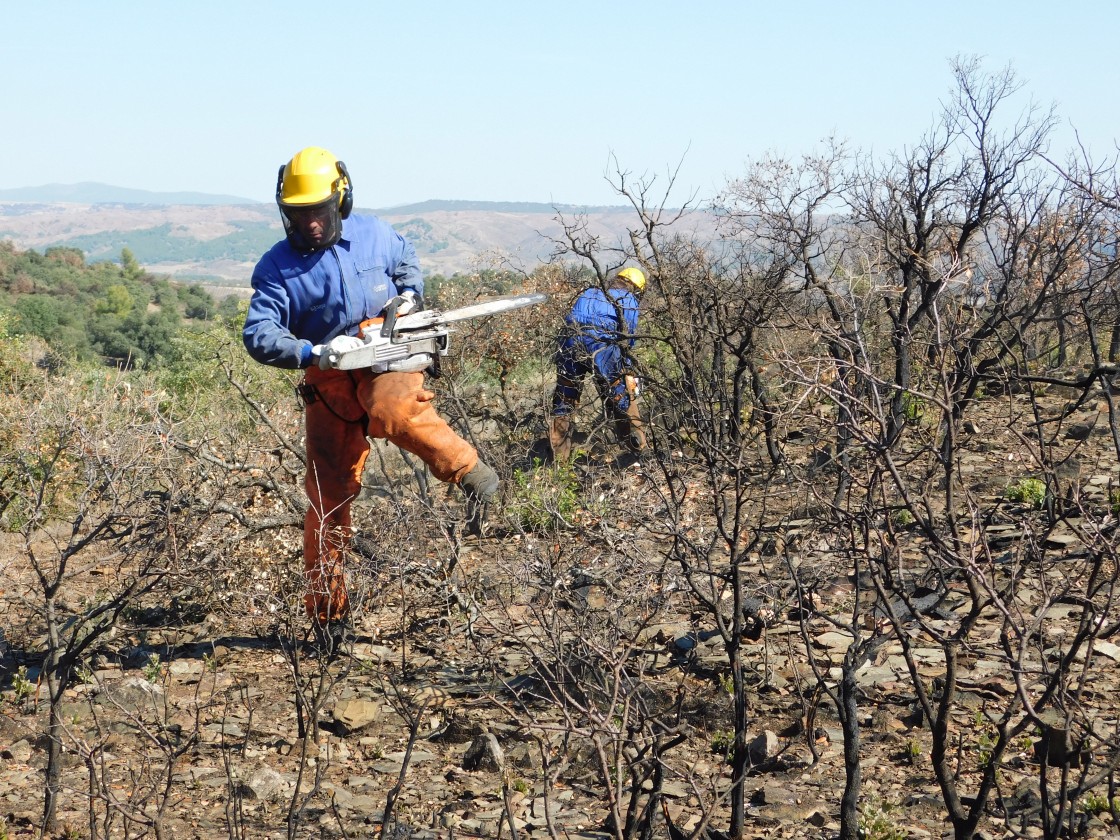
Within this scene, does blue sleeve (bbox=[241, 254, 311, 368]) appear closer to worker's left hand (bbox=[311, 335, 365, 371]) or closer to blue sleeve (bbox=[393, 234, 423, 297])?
worker's left hand (bbox=[311, 335, 365, 371])

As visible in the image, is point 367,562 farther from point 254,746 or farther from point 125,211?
point 125,211

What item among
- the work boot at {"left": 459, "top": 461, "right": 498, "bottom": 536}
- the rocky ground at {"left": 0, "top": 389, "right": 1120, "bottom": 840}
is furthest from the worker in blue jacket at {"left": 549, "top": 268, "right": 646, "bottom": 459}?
the rocky ground at {"left": 0, "top": 389, "right": 1120, "bottom": 840}

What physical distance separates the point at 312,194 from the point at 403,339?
26.6 inches

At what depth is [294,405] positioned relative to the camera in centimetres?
810

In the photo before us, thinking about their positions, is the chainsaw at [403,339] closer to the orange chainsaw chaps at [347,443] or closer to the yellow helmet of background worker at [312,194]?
the orange chainsaw chaps at [347,443]

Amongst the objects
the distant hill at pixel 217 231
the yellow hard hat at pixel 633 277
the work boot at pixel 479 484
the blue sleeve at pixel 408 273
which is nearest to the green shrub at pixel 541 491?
the work boot at pixel 479 484

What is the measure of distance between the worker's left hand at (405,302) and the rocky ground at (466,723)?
1060 mm

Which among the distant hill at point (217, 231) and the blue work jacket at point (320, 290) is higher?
the distant hill at point (217, 231)

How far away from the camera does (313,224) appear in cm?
465

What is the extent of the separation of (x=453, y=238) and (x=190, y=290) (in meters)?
84.7

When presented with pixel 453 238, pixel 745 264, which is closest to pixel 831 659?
pixel 745 264

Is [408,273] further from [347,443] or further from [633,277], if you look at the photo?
[633,277]

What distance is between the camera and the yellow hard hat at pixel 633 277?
8625 mm

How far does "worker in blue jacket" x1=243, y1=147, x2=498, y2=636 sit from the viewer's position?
15.0ft
